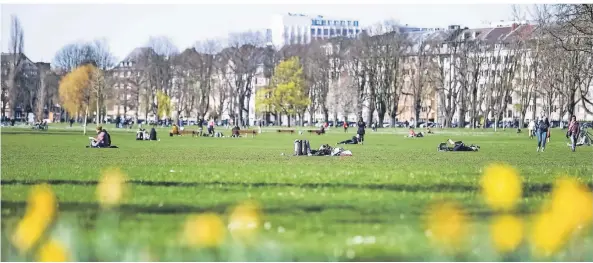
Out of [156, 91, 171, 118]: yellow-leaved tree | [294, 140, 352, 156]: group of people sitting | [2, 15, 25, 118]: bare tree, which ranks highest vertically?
[2, 15, 25, 118]: bare tree

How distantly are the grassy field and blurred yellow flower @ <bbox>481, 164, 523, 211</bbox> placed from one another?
24cm

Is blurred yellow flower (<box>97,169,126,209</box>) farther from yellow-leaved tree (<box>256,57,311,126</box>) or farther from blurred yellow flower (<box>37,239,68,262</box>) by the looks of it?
yellow-leaved tree (<box>256,57,311,126</box>)

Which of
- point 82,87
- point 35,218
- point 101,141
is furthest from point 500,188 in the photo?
point 82,87

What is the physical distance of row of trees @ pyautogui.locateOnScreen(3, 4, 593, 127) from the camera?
99312 mm

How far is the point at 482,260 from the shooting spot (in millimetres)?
11336

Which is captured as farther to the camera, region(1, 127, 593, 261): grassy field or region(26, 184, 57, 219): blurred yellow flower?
region(26, 184, 57, 219): blurred yellow flower

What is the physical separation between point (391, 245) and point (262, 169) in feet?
50.2

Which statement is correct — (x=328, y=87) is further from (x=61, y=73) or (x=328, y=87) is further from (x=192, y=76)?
(x=61, y=73)

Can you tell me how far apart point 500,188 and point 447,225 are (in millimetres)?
8726

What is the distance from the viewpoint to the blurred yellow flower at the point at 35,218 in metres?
12.3

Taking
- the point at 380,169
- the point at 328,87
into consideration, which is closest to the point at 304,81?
the point at 328,87

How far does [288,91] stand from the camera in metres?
110

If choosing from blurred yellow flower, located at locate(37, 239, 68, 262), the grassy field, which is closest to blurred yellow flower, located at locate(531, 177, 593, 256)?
the grassy field

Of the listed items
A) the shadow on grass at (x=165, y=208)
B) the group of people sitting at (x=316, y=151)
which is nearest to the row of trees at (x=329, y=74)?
the group of people sitting at (x=316, y=151)
